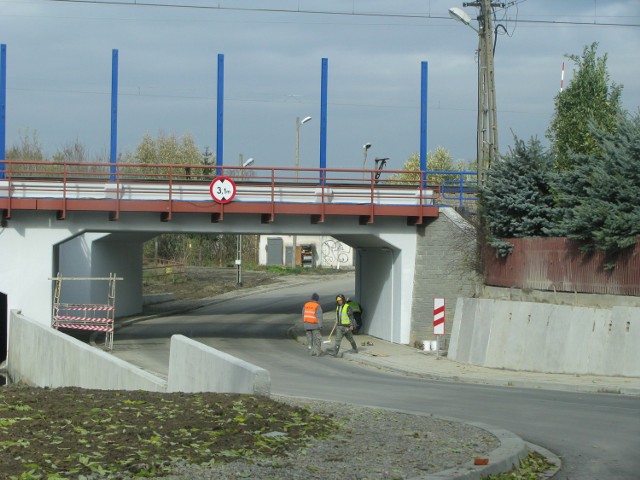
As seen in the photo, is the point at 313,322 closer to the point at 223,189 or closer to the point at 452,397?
the point at 223,189

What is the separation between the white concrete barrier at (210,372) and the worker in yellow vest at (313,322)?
12.3m

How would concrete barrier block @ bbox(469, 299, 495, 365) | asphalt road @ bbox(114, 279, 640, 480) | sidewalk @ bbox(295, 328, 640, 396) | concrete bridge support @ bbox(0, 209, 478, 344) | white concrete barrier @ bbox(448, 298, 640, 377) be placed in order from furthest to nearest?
concrete bridge support @ bbox(0, 209, 478, 344) → concrete barrier block @ bbox(469, 299, 495, 365) → white concrete barrier @ bbox(448, 298, 640, 377) → sidewalk @ bbox(295, 328, 640, 396) → asphalt road @ bbox(114, 279, 640, 480)

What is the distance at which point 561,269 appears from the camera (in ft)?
78.3

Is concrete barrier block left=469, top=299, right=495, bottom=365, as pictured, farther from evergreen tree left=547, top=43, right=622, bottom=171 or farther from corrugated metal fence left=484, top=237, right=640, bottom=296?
evergreen tree left=547, top=43, right=622, bottom=171

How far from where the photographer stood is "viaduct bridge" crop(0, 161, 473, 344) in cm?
3030

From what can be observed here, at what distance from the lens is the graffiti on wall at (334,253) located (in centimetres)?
7775

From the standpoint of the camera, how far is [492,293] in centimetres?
2762

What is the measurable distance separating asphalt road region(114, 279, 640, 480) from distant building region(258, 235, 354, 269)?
37.1 metres

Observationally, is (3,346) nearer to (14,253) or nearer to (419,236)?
(14,253)

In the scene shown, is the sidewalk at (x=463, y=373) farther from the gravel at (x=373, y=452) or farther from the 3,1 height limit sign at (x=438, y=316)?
the gravel at (x=373, y=452)

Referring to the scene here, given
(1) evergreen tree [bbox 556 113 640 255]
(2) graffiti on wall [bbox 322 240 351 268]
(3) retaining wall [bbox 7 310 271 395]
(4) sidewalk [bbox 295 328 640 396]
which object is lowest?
(4) sidewalk [bbox 295 328 640 396]

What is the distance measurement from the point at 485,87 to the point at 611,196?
6.73 meters

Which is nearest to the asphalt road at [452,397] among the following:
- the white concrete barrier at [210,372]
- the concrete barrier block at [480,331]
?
the concrete barrier block at [480,331]

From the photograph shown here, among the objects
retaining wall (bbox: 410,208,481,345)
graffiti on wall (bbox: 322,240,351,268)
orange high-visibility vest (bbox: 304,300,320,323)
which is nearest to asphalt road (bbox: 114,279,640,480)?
orange high-visibility vest (bbox: 304,300,320,323)
